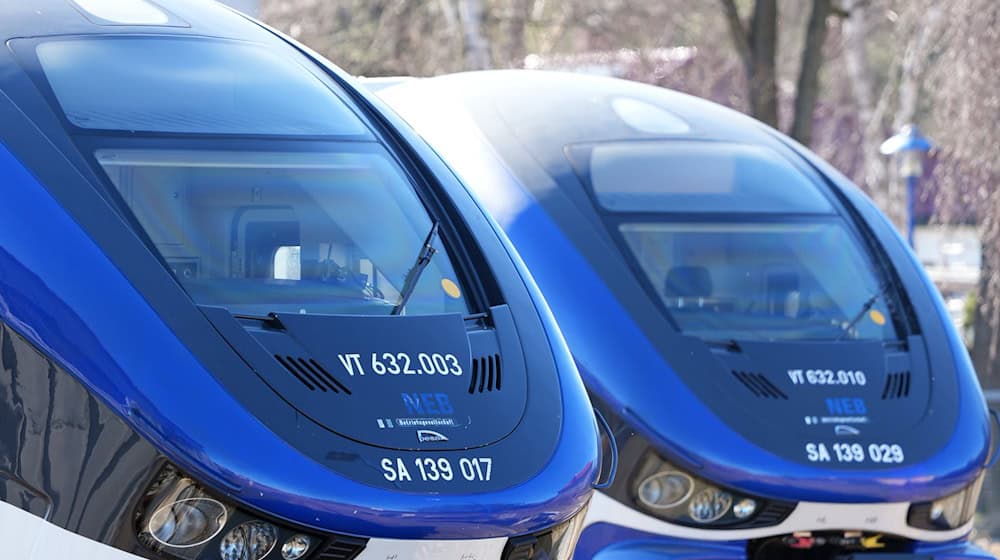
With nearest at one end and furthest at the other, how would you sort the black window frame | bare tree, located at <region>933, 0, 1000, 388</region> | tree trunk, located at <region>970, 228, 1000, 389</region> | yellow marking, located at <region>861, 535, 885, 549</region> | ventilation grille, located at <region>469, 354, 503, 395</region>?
1. ventilation grille, located at <region>469, 354, 503, 395</region>
2. yellow marking, located at <region>861, 535, 885, 549</region>
3. the black window frame
4. bare tree, located at <region>933, 0, 1000, 388</region>
5. tree trunk, located at <region>970, 228, 1000, 389</region>

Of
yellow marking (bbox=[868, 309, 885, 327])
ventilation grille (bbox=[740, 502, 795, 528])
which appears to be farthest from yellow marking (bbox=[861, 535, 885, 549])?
yellow marking (bbox=[868, 309, 885, 327])

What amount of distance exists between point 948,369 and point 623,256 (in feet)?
4.17

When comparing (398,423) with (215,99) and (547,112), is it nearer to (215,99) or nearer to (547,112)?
(215,99)

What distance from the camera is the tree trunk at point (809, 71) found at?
50.2ft

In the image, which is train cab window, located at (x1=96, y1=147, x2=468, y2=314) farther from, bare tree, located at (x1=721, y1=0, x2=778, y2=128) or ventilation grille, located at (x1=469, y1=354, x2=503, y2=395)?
bare tree, located at (x1=721, y1=0, x2=778, y2=128)

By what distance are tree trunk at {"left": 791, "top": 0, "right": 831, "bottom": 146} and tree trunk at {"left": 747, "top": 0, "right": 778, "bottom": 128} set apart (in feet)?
0.71

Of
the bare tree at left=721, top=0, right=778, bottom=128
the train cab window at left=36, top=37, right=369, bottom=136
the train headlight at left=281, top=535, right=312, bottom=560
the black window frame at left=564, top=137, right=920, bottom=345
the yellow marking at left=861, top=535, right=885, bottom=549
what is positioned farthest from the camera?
the bare tree at left=721, top=0, right=778, bottom=128

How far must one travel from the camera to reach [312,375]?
408 centimetres

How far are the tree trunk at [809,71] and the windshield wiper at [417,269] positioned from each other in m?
10.9

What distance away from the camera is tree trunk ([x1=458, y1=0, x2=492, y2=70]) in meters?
16.6

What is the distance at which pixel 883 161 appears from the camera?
21484 millimetres

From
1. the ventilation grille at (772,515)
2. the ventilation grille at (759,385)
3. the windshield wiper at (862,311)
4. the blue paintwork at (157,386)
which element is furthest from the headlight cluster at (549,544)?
the windshield wiper at (862,311)

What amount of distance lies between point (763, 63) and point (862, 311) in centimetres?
914

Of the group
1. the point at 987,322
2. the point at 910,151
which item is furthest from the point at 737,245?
the point at 987,322
